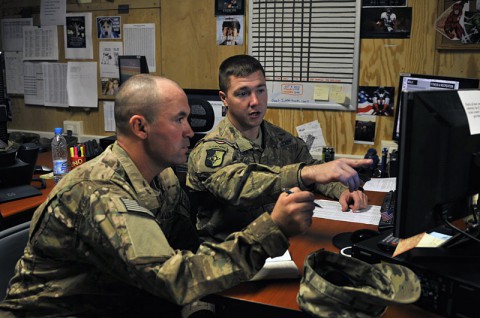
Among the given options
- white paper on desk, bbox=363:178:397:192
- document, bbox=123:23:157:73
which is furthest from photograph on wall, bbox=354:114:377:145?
document, bbox=123:23:157:73

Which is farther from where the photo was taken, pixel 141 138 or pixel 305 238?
pixel 305 238

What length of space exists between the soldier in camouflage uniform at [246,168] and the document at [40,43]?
180cm

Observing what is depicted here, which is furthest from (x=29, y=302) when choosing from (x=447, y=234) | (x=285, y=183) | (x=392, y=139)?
(x=392, y=139)

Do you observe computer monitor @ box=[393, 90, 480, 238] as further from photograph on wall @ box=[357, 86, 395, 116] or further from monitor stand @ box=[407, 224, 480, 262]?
photograph on wall @ box=[357, 86, 395, 116]

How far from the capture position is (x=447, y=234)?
129 cm

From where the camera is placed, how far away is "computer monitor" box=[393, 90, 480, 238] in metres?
0.97

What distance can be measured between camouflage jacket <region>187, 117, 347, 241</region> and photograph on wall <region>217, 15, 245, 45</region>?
923 millimetres

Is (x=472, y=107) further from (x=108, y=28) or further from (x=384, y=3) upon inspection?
(x=108, y=28)

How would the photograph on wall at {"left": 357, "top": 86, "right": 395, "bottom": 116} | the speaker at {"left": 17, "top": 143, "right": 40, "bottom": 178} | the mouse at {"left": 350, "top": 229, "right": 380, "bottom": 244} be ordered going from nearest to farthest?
the mouse at {"left": 350, "top": 229, "right": 380, "bottom": 244}, the speaker at {"left": 17, "top": 143, "right": 40, "bottom": 178}, the photograph on wall at {"left": 357, "top": 86, "right": 395, "bottom": 116}

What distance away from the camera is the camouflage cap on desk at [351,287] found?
0.91 meters

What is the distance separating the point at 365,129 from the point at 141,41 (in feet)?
5.08

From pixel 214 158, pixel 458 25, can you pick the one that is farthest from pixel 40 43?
pixel 458 25

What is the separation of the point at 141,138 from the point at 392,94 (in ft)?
5.82

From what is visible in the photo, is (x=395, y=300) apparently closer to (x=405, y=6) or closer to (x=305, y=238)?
(x=305, y=238)
